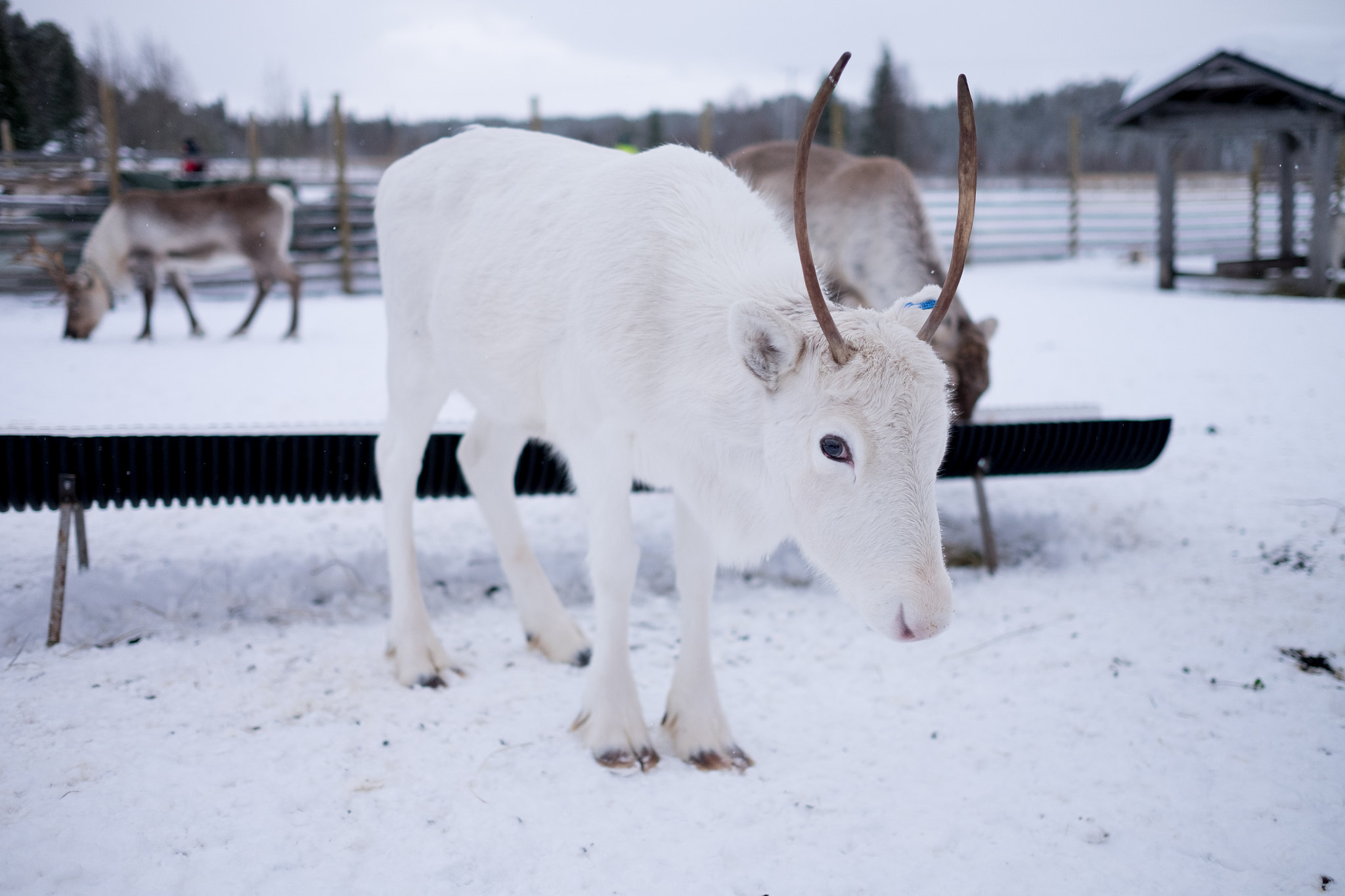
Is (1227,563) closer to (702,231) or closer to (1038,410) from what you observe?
(1038,410)

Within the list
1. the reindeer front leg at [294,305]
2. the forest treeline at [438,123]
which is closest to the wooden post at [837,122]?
the forest treeline at [438,123]

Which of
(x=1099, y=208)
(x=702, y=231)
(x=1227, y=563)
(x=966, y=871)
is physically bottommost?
(x=966, y=871)

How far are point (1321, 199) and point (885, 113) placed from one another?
5.23 metres

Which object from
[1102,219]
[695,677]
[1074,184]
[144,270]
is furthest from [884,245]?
[1102,219]

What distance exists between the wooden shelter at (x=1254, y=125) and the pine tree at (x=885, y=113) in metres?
2.91

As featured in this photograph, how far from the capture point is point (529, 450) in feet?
11.7

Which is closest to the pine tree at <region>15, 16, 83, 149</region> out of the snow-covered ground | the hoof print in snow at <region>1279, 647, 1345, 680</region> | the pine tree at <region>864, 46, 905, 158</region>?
the snow-covered ground

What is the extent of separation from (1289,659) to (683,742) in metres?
2.08

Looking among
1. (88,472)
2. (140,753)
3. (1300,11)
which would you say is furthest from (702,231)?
(1300,11)

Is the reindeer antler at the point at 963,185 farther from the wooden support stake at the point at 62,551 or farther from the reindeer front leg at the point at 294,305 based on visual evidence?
the reindeer front leg at the point at 294,305

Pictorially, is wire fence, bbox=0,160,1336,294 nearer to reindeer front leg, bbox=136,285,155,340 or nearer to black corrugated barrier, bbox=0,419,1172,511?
reindeer front leg, bbox=136,285,155,340

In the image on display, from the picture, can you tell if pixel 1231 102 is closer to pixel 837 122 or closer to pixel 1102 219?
pixel 837 122

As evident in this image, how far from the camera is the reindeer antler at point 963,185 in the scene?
5.13 ft

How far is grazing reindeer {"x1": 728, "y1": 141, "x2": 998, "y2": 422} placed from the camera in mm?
3986
